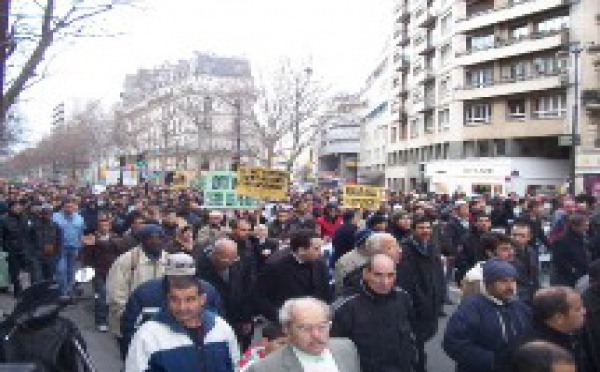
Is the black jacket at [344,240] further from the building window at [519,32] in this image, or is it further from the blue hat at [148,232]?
the building window at [519,32]

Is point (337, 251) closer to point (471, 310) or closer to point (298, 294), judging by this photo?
point (298, 294)

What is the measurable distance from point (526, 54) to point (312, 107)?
61.5ft

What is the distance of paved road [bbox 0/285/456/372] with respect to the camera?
25.3 feet

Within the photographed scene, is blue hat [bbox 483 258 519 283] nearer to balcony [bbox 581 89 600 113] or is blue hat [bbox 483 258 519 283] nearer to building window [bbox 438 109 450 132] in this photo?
balcony [bbox 581 89 600 113]

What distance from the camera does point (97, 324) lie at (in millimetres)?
9695

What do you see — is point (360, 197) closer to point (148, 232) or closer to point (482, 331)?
point (148, 232)

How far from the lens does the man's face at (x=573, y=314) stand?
377 centimetres

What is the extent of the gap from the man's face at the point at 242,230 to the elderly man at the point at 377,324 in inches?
139

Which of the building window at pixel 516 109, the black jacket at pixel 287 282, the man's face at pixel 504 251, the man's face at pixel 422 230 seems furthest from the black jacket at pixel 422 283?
the building window at pixel 516 109

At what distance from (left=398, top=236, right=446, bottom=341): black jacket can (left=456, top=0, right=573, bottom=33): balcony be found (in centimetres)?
3927

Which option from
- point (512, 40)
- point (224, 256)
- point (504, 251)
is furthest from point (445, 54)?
point (224, 256)

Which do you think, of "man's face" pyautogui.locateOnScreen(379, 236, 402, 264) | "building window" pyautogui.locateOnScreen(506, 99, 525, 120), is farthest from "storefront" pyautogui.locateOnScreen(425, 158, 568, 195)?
"man's face" pyautogui.locateOnScreen(379, 236, 402, 264)

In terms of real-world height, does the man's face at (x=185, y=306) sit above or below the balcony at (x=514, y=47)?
below

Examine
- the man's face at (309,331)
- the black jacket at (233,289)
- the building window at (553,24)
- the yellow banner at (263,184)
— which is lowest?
the black jacket at (233,289)
